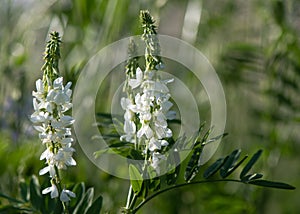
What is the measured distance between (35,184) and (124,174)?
37 centimetres

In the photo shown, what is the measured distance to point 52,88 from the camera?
0.49 metres

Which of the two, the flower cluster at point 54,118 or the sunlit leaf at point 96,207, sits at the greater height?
the flower cluster at point 54,118

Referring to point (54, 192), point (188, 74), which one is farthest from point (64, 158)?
point (188, 74)

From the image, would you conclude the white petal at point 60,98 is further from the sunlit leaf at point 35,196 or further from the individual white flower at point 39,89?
the sunlit leaf at point 35,196

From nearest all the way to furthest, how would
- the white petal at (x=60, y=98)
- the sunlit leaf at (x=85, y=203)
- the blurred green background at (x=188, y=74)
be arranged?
the white petal at (x=60, y=98) → the sunlit leaf at (x=85, y=203) → the blurred green background at (x=188, y=74)

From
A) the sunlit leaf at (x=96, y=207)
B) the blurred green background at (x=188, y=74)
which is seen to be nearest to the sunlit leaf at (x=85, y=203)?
the sunlit leaf at (x=96, y=207)

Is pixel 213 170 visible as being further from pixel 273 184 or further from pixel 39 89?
pixel 39 89

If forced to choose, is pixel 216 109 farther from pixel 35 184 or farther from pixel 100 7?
pixel 35 184

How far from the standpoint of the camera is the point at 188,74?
4.16 feet

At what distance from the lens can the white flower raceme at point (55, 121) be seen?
Result: 479 mm

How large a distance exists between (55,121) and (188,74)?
81 centimetres

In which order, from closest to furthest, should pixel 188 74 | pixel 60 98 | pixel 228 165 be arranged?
pixel 60 98, pixel 228 165, pixel 188 74

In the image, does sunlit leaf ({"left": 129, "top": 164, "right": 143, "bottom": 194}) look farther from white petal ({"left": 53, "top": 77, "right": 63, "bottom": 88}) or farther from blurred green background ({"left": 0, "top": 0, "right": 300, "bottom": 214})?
blurred green background ({"left": 0, "top": 0, "right": 300, "bottom": 214})

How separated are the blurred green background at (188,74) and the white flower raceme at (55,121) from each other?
1.42ft
